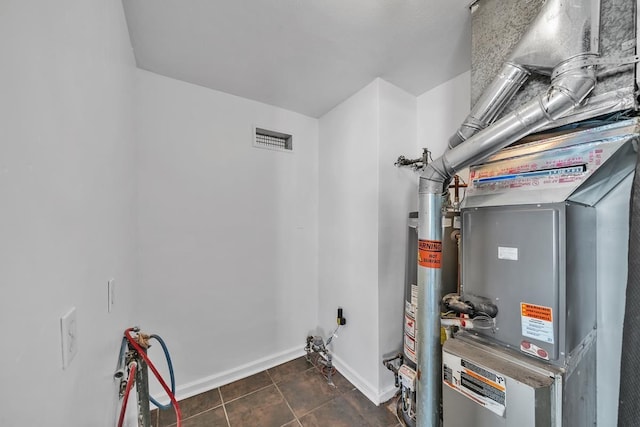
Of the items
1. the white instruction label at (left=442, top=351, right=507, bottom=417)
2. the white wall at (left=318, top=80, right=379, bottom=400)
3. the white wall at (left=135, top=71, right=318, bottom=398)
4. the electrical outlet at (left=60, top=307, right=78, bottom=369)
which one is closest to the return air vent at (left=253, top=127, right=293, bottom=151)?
the white wall at (left=135, top=71, right=318, bottom=398)

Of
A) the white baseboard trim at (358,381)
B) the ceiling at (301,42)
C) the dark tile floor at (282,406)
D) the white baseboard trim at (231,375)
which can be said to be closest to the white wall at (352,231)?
the white baseboard trim at (358,381)

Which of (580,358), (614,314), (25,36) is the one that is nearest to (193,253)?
(25,36)

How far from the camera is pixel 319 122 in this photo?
2551mm

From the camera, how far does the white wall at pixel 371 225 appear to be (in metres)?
1.83

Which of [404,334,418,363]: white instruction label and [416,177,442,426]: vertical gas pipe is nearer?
[416,177,442,426]: vertical gas pipe

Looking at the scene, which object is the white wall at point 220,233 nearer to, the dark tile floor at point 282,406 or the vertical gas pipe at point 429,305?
the dark tile floor at point 282,406

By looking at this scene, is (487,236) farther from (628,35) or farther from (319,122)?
(319,122)

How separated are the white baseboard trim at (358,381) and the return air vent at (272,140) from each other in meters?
2.08

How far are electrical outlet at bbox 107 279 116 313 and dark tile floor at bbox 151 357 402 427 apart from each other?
1.21m

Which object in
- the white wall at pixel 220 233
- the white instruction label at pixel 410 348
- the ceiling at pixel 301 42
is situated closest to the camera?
the ceiling at pixel 301 42

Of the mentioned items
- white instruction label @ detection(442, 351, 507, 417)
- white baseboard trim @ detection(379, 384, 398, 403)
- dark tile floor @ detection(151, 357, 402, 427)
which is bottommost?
dark tile floor @ detection(151, 357, 402, 427)

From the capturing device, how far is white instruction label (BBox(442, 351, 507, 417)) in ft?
2.74

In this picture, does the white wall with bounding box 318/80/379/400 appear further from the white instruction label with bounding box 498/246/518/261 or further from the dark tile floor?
the white instruction label with bounding box 498/246/518/261

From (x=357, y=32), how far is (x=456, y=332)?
173 cm
